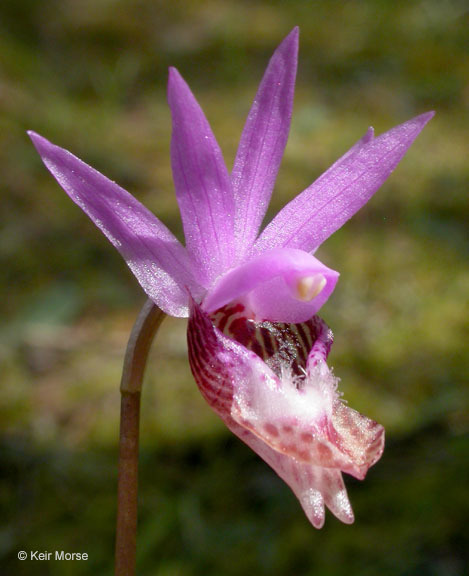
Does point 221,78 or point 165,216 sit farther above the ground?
point 221,78

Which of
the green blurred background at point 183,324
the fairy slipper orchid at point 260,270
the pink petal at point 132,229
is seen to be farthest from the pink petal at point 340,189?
the green blurred background at point 183,324

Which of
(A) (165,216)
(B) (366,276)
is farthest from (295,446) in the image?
(A) (165,216)

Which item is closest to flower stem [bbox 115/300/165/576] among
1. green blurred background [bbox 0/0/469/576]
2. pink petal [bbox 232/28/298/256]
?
pink petal [bbox 232/28/298/256]

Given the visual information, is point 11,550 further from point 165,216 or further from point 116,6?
point 116,6

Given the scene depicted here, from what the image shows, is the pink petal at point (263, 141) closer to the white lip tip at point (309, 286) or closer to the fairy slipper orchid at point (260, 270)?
the fairy slipper orchid at point (260, 270)

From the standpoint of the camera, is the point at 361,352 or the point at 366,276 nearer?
the point at 361,352

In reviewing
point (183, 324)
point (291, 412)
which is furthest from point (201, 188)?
point (183, 324)

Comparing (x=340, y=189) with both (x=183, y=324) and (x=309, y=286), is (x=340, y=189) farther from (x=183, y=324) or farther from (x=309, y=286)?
(x=183, y=324)
